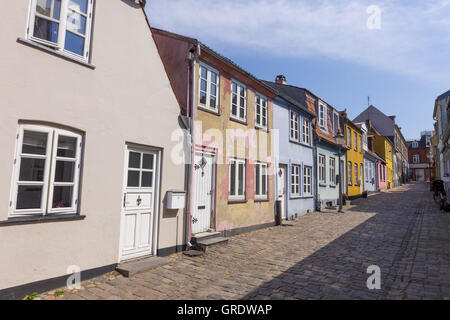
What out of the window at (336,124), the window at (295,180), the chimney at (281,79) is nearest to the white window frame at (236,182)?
the window at (295,180)

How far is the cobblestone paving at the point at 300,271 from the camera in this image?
4.49 m

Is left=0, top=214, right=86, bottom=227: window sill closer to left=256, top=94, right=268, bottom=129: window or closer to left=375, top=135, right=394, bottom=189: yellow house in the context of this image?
left=256, top=94, right=268, bottom=129: window

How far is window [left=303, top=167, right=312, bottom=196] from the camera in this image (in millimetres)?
14453

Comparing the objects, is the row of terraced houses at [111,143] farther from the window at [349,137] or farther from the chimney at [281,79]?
the window at [349,137]

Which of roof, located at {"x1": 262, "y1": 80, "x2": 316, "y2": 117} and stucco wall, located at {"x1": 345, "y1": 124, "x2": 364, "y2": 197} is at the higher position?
roof, located at {"x1": 262, "y1": 80, "x2": 316, "y2": 117}

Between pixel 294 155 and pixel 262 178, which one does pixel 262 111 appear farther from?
pixel 294 155

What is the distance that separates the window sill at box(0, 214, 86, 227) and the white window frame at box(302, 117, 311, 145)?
39.3ft

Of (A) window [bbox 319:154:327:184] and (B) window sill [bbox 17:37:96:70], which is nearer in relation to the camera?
(B) window sill [bbox 17:37:96:70]

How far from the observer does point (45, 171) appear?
4.57 meters

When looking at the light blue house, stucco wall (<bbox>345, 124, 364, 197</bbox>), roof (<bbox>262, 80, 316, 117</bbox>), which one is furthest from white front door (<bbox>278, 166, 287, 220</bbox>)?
A: stucco wall (<bbox>345, 124, 364, 197</bbox>)

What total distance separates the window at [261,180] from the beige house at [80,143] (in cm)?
440

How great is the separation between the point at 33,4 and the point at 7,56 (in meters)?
1.05

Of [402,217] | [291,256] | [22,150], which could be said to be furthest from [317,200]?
[22,150]
